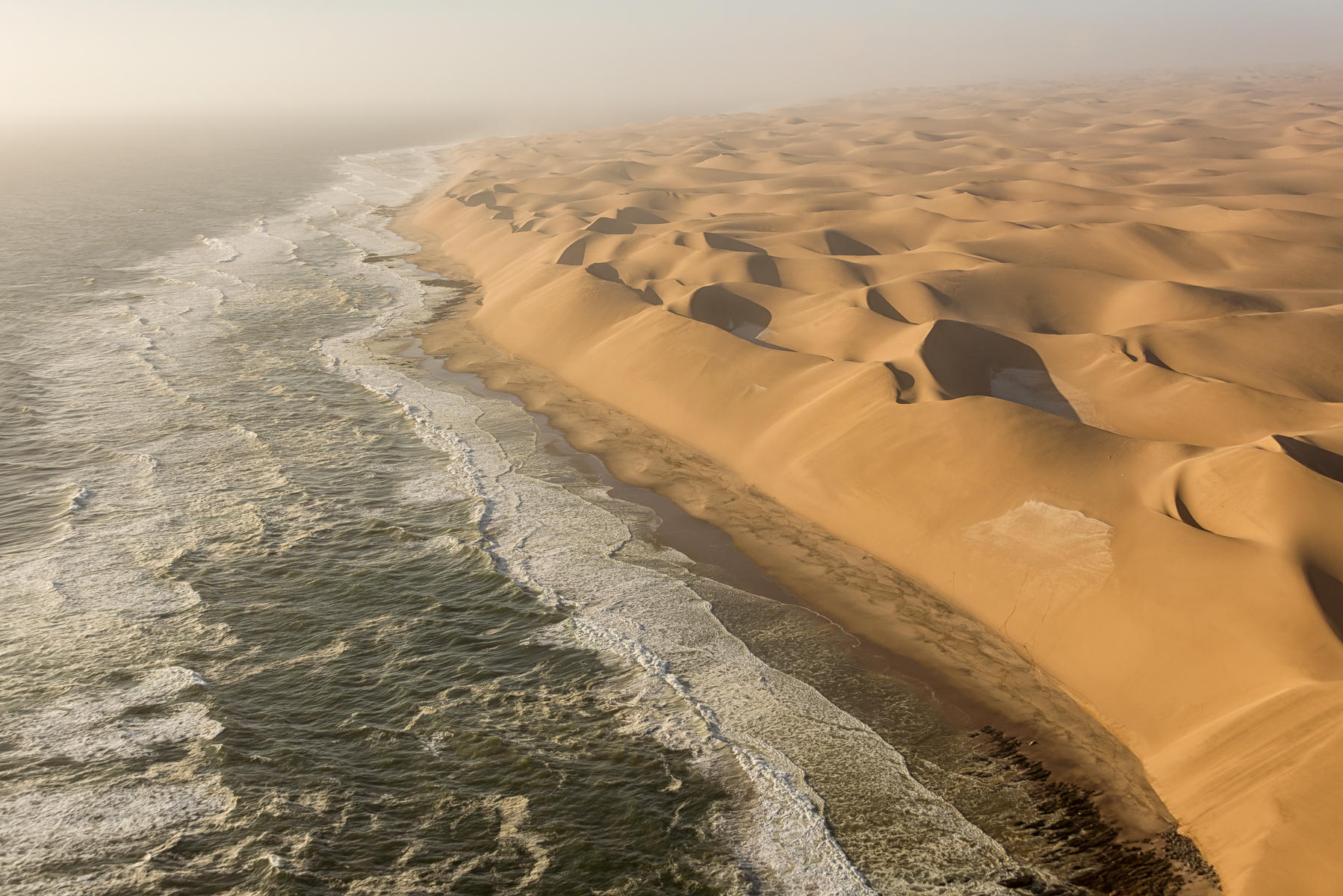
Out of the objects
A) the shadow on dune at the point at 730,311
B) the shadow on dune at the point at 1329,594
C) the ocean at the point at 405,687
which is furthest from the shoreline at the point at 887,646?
the shadow on dune at the point at 730,311

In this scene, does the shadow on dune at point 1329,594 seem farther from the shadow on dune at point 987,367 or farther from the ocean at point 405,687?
the shadow on dune at point 987,367

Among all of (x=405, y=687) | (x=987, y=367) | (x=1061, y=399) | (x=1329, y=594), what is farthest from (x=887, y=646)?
(x=987, y=367)

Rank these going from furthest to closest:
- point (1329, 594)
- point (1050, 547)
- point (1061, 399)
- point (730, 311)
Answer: point (730, 311)
point (1061, 399)
point (1050, 547)
point (1329, 594)

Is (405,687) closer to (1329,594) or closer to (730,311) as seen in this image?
(1329,594)

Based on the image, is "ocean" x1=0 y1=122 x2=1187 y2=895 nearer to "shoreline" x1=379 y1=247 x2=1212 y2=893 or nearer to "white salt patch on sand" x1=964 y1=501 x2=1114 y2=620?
"shoreline" x1=379 y1=247 x2=1212 y2=893

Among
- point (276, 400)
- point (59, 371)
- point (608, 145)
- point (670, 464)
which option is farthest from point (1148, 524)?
point (608, 145)

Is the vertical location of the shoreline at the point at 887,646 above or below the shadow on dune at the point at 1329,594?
below
